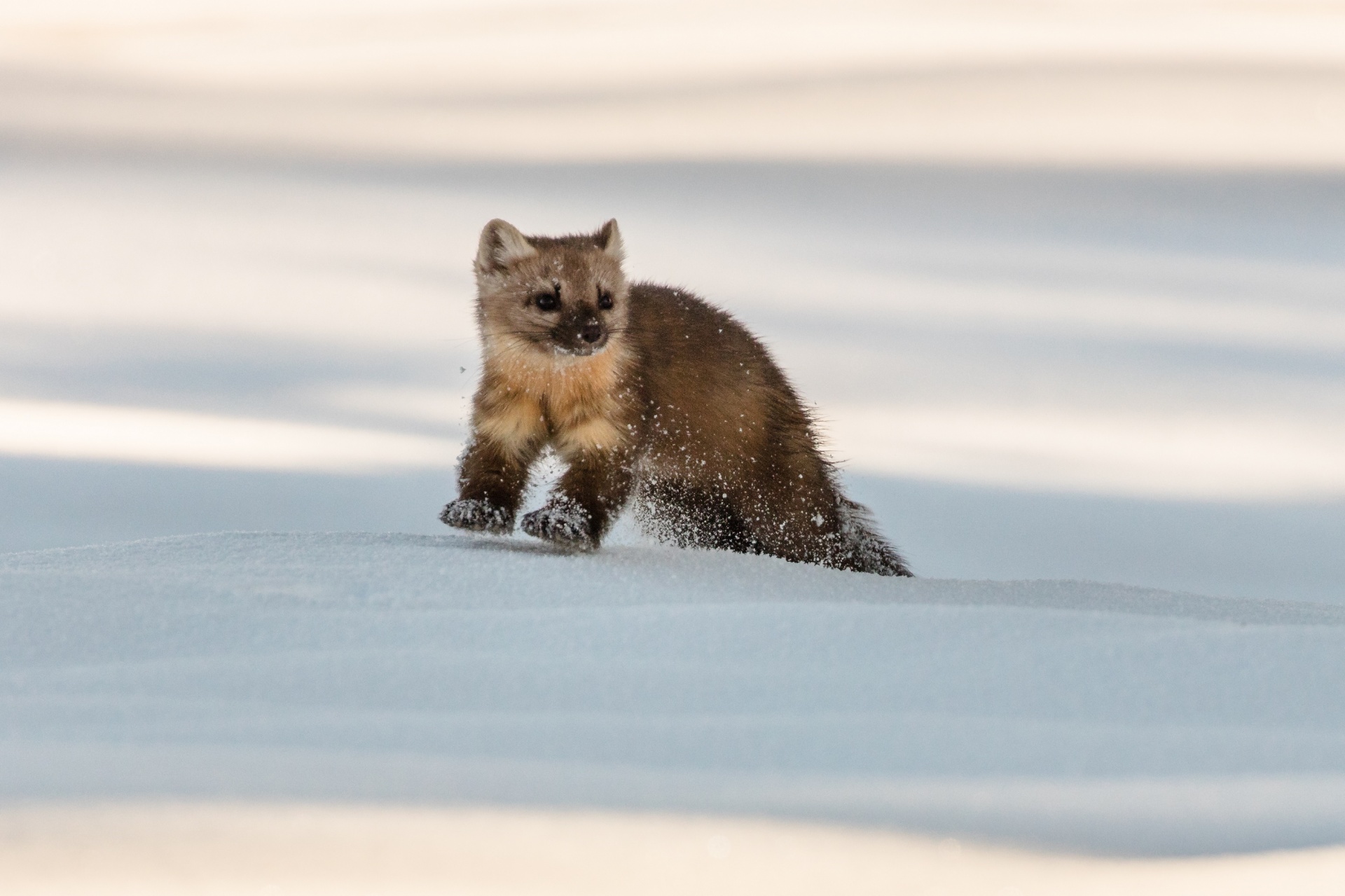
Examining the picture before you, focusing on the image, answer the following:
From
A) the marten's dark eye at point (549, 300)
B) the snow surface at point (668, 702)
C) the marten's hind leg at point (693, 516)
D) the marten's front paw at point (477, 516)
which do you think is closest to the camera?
the snow surface at point (668, 702)

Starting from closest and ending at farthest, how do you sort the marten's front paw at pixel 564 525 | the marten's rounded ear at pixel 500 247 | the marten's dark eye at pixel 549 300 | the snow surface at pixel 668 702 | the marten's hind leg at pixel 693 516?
the snow surface at pixel 668 702 < the marten's front paw at pixel 564 525 < the marten's dark eye at pixel 549 300 < the marten's rounded ear at pixel 500 247 < the marten's hind leg at pixel 693 516

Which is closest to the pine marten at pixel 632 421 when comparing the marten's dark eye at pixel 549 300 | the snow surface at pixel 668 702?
the marten's dark eye at pixel 549 300

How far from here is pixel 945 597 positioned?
6.02 m

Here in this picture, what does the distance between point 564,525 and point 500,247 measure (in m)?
1.55

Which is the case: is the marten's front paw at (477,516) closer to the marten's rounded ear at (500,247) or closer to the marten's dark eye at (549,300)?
the marten's dark eye at (549,300)

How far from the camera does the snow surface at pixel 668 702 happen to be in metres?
3.39

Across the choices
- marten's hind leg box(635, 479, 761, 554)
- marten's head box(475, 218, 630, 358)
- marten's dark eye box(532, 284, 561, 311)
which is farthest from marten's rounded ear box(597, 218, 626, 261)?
marten's hind leg box(635, 479, 761, 554)

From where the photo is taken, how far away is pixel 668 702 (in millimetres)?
3977

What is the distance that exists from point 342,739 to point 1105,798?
1819 mm

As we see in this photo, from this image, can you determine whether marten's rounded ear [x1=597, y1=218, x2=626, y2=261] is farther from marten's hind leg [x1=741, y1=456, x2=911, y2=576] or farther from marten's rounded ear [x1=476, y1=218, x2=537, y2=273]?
marten's hind leg [x1=741, y1=456, x2=911, y2=576]

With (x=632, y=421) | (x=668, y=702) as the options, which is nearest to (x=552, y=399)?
(x=632, y=421)

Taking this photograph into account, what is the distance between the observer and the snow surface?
339 cm

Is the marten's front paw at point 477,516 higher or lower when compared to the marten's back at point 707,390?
lower

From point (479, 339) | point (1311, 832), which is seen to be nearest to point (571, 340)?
point (479, 339)
